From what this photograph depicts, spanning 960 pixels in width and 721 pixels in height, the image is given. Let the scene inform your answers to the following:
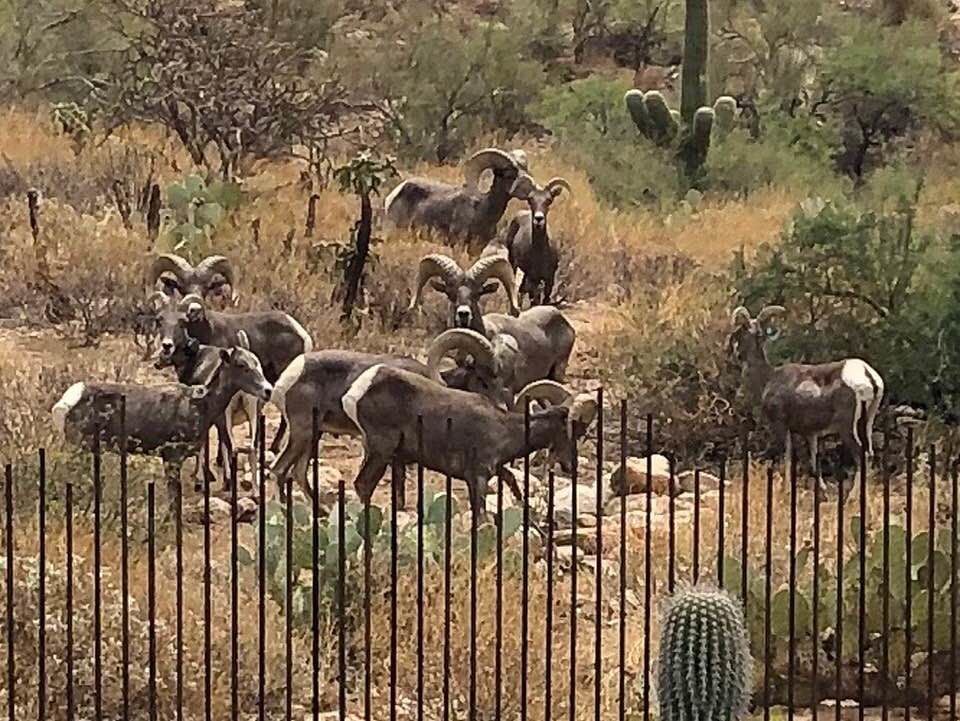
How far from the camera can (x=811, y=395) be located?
11656 millimetres

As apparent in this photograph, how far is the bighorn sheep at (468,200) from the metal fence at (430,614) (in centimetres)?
851

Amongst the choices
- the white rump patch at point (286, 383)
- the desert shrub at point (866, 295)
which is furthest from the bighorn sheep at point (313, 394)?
the desert shrub at point (866, 295)

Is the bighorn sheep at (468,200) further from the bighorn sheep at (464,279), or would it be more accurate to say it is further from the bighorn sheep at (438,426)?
the bighorn sheep at (438,426)

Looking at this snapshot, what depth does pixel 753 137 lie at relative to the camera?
26000 millimetres

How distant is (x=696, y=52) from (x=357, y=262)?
9019 millimetres

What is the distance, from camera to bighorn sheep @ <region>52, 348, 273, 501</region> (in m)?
10.8

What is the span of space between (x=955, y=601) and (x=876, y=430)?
5.30 metres

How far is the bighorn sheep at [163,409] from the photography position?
10750 mm

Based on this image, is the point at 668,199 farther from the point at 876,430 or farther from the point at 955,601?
the point at 955,601

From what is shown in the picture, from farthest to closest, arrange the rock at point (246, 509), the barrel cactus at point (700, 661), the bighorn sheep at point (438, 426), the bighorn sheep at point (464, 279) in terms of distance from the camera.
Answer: the bighorn sheep at point (464, 279), the rock at point (246, 509), the bighorn sheep at point (438, 426), the barrel cactus at point (700, 661)

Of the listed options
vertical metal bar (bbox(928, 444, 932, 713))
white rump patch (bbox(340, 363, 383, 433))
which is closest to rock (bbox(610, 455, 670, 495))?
white rump patch (bbox(340, 363, 383, 433))

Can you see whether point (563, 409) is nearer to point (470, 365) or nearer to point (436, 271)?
point (470, 365)

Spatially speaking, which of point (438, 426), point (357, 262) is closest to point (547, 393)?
point (438, 426)

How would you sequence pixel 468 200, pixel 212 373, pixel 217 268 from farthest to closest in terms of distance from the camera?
pixel 468 200
pixel 217 268
pixel 212 373
